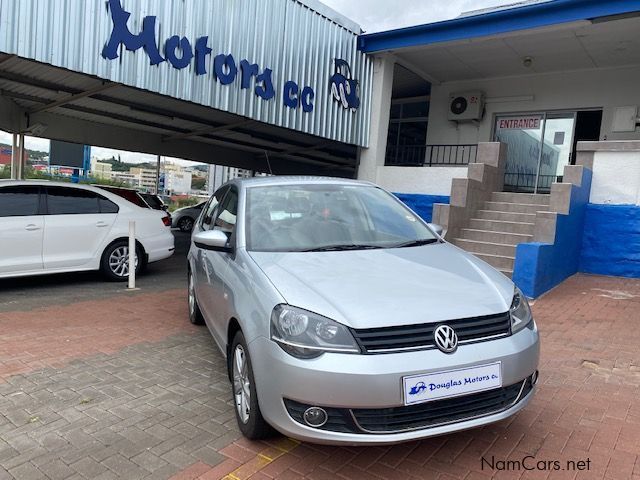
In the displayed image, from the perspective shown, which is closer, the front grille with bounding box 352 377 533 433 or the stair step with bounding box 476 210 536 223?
the front grille with bounding box 352 377 533 433

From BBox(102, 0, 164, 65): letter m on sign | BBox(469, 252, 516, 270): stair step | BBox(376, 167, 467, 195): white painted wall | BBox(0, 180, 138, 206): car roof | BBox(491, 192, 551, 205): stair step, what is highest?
BBox(102, 0, 164, 65): letter m on sign

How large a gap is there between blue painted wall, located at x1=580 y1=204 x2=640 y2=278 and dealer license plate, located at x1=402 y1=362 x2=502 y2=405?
6976 mm

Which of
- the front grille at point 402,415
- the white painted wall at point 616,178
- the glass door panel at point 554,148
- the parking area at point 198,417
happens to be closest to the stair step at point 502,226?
the white painted wall at point 616,178

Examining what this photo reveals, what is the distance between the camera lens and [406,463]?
270 cm

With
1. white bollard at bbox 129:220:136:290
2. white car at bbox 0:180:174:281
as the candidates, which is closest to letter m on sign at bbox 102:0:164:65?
white car at bbox 0:180:174:281

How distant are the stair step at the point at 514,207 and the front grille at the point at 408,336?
21.9 ft

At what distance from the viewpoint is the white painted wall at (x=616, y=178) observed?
317 inches

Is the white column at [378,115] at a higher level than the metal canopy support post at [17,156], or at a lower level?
higher

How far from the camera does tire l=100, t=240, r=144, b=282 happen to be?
7680mm

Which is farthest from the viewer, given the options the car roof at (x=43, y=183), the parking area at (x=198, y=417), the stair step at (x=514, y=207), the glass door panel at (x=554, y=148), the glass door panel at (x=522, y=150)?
the glass door panel at (x=522, y=150)

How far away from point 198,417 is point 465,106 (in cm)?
1193

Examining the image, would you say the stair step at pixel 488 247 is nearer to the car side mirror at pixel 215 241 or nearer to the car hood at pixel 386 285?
the car hood at pixel 386 285

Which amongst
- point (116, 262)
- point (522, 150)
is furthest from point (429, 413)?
point (522, 150)

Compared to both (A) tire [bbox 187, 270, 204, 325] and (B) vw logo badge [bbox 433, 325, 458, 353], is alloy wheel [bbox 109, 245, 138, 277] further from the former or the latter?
(B) vw logo badge [bbox 433, 325, 458, 353]
